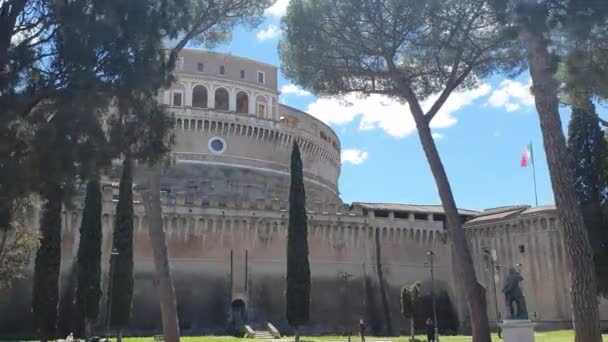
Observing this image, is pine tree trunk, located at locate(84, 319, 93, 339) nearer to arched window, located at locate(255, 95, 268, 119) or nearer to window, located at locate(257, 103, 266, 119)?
arched window, located at locate(255, 95, 268, 119)

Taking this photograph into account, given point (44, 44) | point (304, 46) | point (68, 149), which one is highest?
point (304, 46)

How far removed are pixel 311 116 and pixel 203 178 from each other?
11.8 m

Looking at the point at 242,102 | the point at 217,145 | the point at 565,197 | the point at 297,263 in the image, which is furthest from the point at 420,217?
the point at 565,197

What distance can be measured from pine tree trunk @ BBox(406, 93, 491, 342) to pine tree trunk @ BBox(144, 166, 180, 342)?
247 inches

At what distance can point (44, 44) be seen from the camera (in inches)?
414

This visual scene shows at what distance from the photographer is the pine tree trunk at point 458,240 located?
548 inches

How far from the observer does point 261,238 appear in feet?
108

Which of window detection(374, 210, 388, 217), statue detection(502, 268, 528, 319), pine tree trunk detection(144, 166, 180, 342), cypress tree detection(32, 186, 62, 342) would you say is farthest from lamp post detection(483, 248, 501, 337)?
pine tree trunk detection(144, 166, 180, 342)

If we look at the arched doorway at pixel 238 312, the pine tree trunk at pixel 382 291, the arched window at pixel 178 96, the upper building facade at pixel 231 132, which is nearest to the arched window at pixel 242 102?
the upper building facade at pixel 231 132

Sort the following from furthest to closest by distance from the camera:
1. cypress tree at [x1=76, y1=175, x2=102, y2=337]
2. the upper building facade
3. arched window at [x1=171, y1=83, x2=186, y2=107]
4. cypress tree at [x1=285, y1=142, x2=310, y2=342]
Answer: arched window at [x1=171, y1=83, x2=186, y2=107] < the upper building facade < cypress tree at [x1=285, y1=142, x2=310, y2=342] < cypress tree at [x1=76, y1=175, x2=102, y2=337]

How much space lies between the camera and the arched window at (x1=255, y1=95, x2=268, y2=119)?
42.9 m

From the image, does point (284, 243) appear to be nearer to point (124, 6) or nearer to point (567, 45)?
point (567, 45)

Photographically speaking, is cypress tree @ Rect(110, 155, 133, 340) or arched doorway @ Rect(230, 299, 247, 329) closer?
cypress tree @ Rect(110, 155, 133, 340)

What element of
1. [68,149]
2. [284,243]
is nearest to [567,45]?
[68,149]
